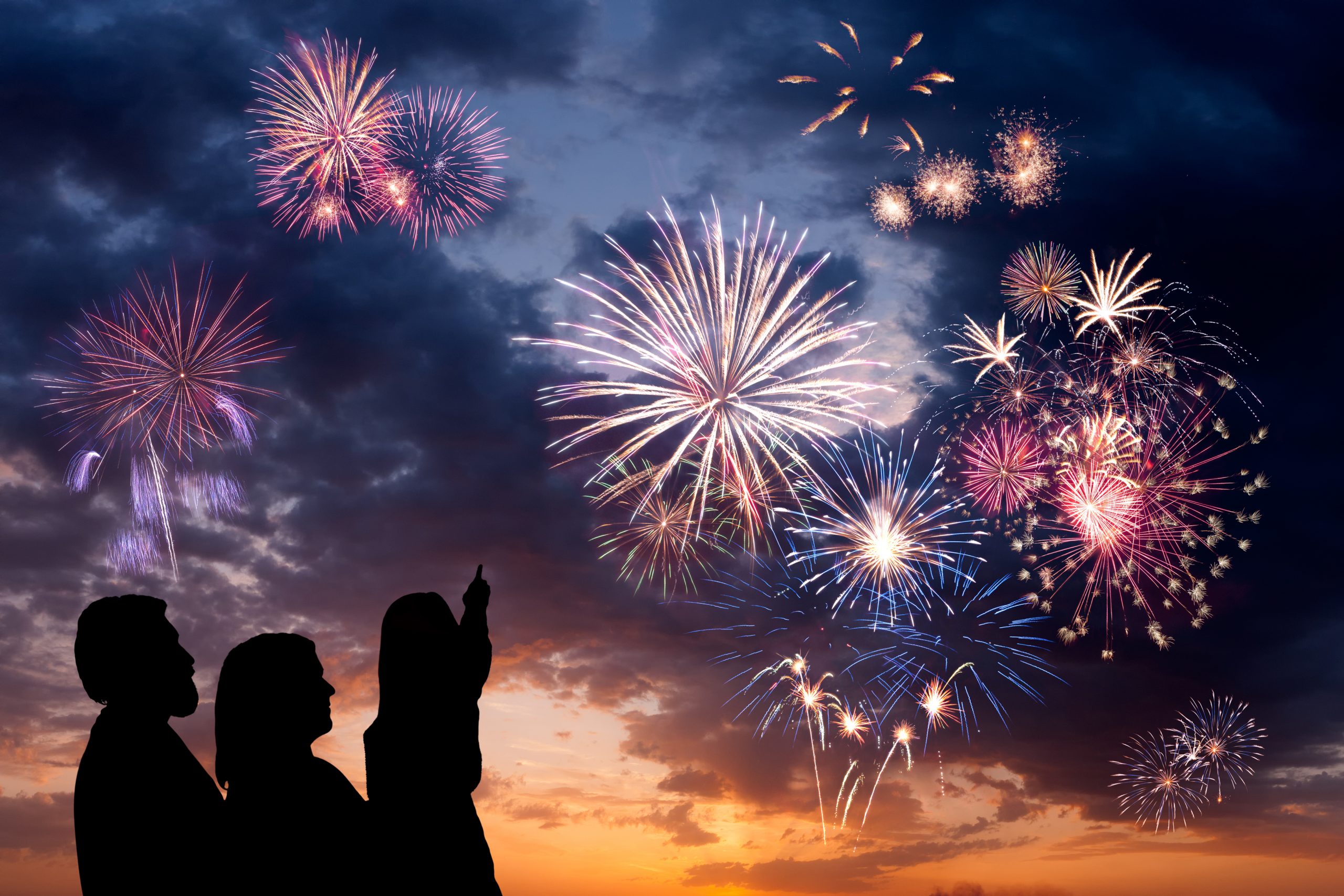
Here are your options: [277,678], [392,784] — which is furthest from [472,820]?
[277,678]

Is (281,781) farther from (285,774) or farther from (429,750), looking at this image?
(429,750)

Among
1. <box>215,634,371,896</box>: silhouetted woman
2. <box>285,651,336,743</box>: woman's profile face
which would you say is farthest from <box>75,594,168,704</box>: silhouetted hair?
<box>285,651,336,743</box>: woman's profile face

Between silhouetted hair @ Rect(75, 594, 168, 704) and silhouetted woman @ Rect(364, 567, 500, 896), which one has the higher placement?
silhouetted hair @ Rect(75, 594, 168, 704)

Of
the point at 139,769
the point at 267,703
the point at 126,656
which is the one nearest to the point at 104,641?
the point at 126,656

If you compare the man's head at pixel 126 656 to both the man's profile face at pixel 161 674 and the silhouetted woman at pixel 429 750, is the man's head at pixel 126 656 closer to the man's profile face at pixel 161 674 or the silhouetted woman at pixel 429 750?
the man's profile face at pixel 161 674

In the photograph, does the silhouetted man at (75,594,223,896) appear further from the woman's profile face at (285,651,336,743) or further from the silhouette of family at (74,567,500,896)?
the woman's profile face at (285,651,336,743)

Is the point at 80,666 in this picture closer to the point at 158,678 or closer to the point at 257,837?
the point at 158,678
